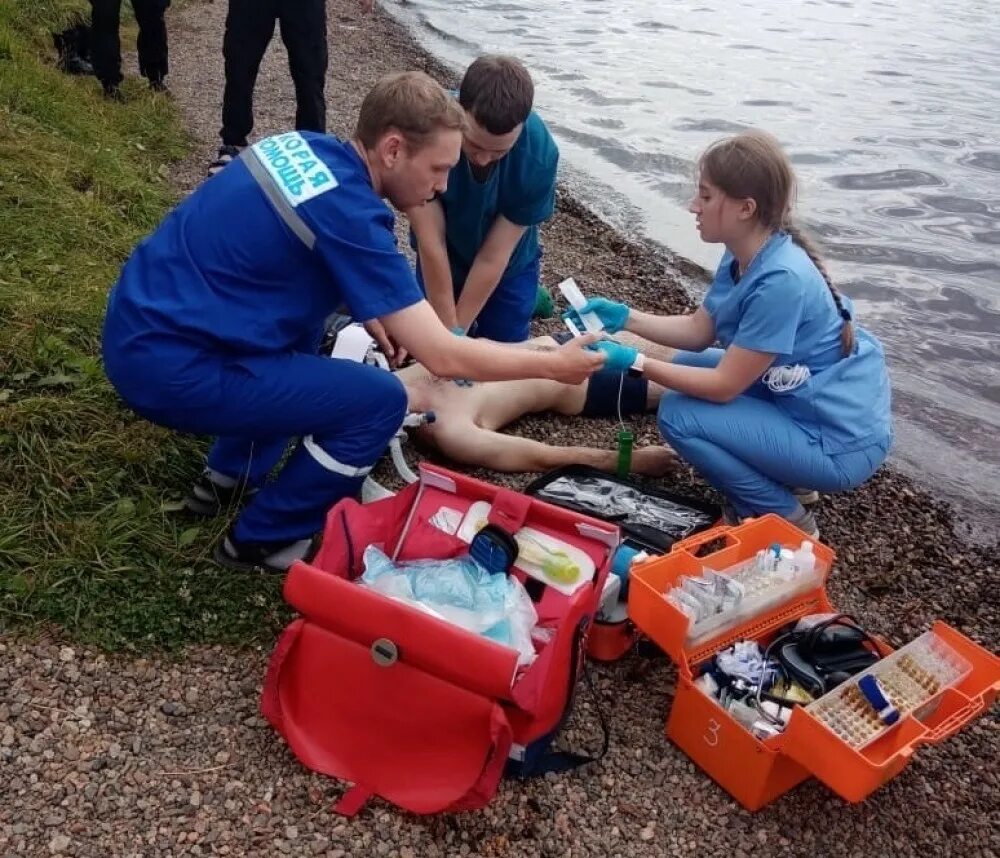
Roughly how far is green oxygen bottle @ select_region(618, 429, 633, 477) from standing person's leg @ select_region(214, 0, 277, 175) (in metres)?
4.00

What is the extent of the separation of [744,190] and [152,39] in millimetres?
6682

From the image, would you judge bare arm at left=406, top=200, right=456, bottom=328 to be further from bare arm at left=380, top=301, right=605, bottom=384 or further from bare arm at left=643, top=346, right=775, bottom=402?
bare arm at left=380, top=301, right=605, bottom=384

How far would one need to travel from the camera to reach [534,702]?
7.75 feet

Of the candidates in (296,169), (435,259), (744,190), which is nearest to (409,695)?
(296,169)

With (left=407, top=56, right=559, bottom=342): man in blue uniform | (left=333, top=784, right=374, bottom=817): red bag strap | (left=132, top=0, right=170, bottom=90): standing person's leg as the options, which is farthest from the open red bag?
(left=132, top=0, right=170, bottom=90): standing person's leg

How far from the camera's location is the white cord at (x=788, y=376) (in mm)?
3477

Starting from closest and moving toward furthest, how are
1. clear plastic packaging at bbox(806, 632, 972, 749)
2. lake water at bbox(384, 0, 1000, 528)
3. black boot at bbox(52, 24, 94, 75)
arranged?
clear plastic packaging at bbox(806, 632, 972, 749)
lake water at bbox(384, 0, 1000, 528)
black boot at bbox(52, 24, 94, 75)

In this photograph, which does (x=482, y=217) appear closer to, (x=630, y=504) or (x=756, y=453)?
(x=630, y=504)

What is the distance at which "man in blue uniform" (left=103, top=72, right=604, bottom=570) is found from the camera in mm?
2645

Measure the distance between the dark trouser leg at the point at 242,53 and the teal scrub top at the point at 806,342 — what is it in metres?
4.35

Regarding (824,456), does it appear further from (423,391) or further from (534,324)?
(534,324)

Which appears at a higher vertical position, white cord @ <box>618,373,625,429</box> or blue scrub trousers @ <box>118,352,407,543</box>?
blue scrub trousers @ <box>118,352,407,543</box>

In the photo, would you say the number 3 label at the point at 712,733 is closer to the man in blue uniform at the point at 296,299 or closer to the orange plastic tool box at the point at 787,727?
the orange plastic tool box at the point at 787,727

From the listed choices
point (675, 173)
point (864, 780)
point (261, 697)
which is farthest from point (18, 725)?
point (675, 173)
